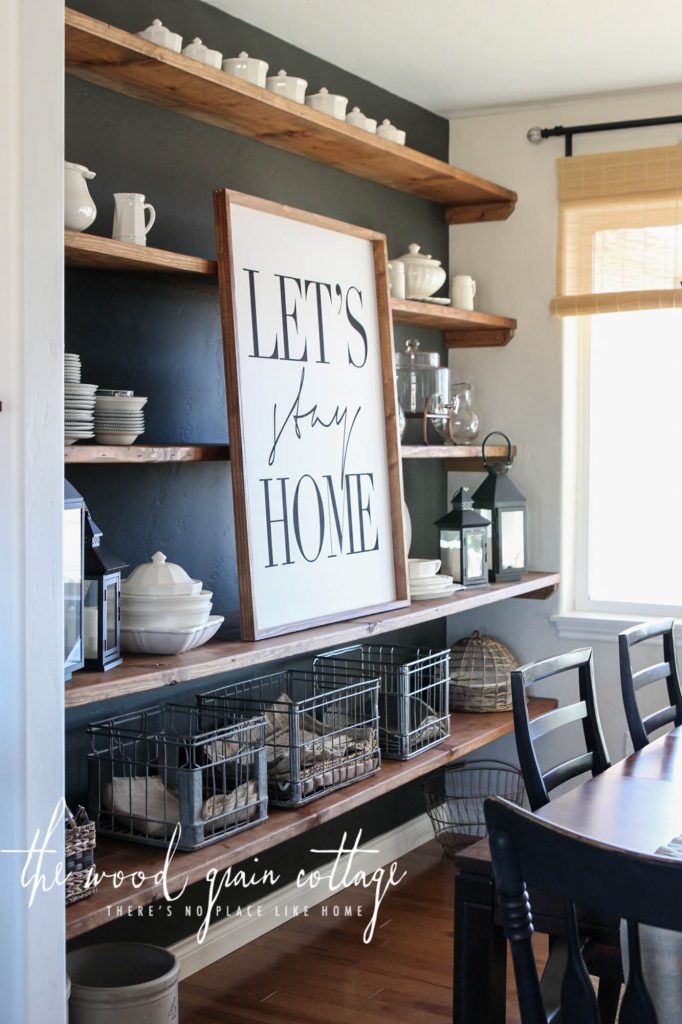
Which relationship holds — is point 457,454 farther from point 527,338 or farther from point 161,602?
point 161,602

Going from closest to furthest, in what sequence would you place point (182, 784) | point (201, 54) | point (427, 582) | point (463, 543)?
point (182, 784) → point (201, 54) → point (427, 582) → point (463, 543)

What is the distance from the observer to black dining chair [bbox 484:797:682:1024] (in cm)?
120

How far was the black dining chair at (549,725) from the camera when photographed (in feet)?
7.30

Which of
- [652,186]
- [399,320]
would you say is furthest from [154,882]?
[652,186]

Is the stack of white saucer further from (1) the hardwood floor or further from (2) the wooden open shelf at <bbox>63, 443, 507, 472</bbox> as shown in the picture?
(1) the hardwood floor

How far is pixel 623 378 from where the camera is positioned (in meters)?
4.06

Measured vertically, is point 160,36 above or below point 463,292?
above

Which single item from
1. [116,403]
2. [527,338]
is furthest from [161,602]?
[527,338]

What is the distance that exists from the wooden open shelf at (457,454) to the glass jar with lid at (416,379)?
0.47ft

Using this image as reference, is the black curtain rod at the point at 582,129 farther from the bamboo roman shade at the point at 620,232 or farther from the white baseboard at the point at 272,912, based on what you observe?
the white baseboard at the point at 272,912

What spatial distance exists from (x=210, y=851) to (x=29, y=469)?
98cm

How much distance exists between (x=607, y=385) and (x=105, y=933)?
2522 mm

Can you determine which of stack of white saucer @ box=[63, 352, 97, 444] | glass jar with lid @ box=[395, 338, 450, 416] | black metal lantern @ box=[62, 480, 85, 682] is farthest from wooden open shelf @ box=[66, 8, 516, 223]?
black metal lantern @ box=[62, 480, 85, 682]

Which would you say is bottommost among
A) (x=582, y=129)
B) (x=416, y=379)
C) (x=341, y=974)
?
(x=341, y=974)
